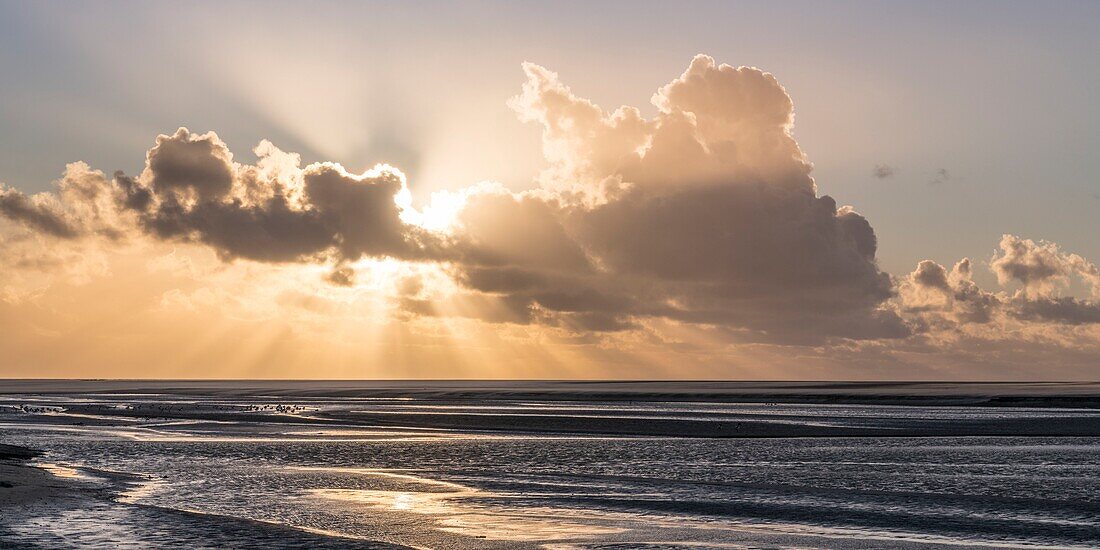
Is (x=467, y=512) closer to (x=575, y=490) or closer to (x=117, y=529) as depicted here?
(x=575, y=490)

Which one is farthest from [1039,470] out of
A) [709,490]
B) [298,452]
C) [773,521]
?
[298,452]

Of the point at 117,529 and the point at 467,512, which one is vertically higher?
the point at 117,529

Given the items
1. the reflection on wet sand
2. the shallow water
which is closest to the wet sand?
the shallow water

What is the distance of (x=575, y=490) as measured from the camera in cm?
3594

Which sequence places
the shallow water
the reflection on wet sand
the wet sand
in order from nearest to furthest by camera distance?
the wet sand, the shallow water, the reflection on wet sand

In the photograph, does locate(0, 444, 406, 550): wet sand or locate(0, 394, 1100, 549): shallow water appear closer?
locate(0, 444, 406, 550): wet sand

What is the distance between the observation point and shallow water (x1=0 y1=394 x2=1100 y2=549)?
26141 millimetres

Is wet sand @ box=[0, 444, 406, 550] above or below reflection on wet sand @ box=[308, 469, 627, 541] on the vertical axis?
above

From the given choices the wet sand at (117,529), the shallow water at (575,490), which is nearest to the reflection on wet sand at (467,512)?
the shallow water at (575,490)

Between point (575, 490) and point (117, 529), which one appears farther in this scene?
point (575, 490)

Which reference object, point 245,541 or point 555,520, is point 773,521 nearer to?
point 555,520

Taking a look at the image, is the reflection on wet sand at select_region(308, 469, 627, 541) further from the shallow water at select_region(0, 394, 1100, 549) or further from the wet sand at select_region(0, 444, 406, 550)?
the wet sand at select_region(0, 444, 406, 550)

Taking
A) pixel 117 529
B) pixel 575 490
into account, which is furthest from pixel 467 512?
pixel 117 529

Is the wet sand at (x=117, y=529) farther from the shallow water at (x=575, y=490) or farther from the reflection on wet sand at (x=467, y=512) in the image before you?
the reflection on wet sand at (x=467, y=512)
